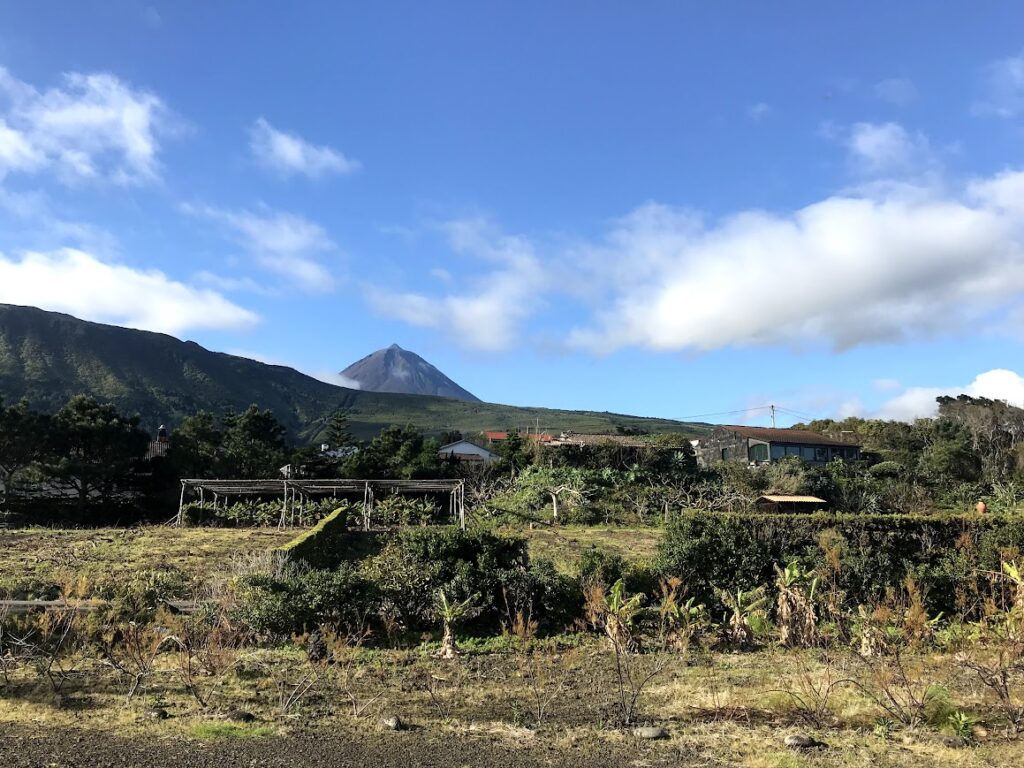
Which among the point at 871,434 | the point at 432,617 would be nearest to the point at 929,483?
the point at 871,434

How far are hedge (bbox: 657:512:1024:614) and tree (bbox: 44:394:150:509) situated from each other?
2976 cm

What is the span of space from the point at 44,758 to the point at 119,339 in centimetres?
13820

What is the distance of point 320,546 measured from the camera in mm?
16625

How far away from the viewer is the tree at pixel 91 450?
32.7 m

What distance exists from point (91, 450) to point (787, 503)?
32.7 meters

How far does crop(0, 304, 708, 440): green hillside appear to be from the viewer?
3784 inches

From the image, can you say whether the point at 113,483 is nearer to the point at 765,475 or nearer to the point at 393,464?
the point at 393,464

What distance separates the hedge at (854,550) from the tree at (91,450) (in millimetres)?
29760

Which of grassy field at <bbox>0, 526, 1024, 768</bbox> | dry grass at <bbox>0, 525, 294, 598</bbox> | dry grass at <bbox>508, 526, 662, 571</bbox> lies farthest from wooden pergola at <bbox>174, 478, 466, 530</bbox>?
grassy field at <bbox>0, 526, 1024, 768</bbox>

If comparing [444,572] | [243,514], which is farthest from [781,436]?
[444,572]

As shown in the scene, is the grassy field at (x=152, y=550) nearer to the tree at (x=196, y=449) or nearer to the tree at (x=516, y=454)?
the tree at (x=516, y=454)

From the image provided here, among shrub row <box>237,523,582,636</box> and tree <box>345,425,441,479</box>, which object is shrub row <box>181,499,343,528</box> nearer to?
tree <box>345,425,441,479</box>

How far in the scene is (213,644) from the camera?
8055 mm

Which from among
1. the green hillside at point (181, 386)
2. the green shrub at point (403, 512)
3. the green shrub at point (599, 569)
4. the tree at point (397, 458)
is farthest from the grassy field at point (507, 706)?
the green hillside at point (181, 386)
